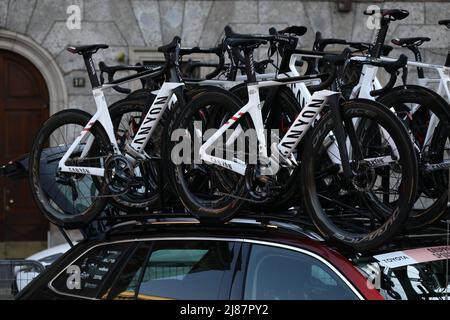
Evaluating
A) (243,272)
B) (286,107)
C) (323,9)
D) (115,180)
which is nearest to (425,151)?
(286,107)

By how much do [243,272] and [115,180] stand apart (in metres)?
1.47

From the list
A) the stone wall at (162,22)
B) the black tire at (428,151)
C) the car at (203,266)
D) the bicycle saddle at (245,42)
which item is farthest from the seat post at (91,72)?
the stone wall at (162,22)

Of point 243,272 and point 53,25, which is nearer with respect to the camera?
point 243,272

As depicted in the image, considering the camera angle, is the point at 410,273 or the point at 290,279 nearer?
the point at 290,279

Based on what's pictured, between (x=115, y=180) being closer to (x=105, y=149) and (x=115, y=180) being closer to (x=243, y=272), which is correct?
(x=105, y=149)

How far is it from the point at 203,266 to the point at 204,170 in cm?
105

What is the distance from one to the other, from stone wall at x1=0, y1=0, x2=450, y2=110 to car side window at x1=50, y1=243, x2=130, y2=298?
8.62 metres

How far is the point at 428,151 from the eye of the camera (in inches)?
219

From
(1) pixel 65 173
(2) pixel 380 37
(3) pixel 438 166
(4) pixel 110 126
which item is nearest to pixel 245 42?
(2) pixel 380 37

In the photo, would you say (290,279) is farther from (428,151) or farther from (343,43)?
(343,43)

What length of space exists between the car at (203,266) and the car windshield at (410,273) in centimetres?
15

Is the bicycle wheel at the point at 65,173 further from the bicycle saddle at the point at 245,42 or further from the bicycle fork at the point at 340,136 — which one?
the bicycle fork at the point at 340,136

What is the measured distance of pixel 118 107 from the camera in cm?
655

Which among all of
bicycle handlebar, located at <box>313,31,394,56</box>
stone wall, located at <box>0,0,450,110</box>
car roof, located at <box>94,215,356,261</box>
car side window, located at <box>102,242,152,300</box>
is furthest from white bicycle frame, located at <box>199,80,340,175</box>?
stone wall, located at <box>0,0,450,110</box>
